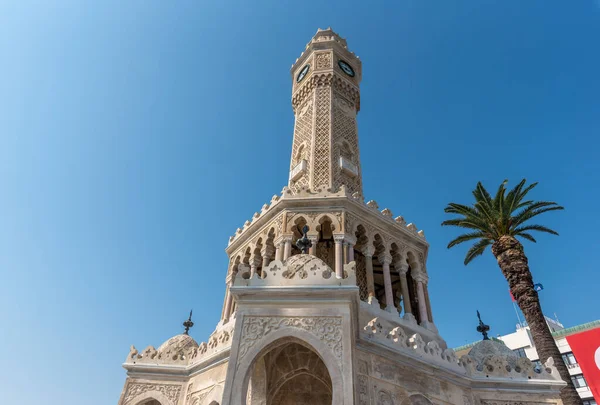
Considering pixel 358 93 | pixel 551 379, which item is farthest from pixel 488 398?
pixel 358 93

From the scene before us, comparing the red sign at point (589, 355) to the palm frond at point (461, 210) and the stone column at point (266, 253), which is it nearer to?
the palm frond at point (461, 210)

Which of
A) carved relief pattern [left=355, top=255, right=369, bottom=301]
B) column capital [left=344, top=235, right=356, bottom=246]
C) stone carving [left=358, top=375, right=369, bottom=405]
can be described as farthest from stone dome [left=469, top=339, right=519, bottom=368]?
stone carving [left=358, top=375, right=369, bottom=405]

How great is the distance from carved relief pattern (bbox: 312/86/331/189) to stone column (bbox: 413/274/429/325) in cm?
471

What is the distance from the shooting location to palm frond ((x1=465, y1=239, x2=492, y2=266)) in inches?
720

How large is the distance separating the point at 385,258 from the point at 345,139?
6.48m

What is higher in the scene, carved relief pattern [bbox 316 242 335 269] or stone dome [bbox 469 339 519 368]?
carved relief pattern [bbox 316 242 335 269]

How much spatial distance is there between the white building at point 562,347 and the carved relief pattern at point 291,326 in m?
37.0

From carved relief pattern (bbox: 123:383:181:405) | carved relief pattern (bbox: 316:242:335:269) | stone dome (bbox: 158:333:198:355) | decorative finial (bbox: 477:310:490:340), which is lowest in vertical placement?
carved relief pattern (bbox: 123:383:181:405)

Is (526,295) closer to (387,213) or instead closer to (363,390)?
(387,213)

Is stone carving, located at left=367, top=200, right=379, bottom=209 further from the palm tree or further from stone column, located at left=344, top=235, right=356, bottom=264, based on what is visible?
the palm tree

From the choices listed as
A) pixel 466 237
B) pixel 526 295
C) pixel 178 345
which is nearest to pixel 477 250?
pixel 466 237

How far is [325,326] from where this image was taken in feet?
22.2

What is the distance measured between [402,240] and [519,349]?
42.5 m

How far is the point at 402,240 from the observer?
14586mm
